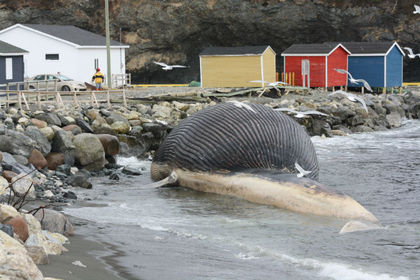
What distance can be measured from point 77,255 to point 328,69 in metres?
33.7

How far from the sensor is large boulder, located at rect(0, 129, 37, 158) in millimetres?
15209

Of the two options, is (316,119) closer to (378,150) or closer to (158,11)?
(378,150)

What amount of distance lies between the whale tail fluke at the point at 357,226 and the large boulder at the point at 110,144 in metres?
8.53

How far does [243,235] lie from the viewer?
10422mm

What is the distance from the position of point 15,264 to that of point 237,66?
36.0 m

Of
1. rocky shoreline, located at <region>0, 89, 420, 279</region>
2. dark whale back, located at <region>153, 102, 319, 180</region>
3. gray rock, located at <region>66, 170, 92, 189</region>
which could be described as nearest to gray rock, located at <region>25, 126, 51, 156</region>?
rocky shoreline, located at <region>0, 89, 420, 279</region>

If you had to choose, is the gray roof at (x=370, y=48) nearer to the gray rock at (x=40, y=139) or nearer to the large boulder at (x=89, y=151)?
the large boulder at (x=89, y=151)

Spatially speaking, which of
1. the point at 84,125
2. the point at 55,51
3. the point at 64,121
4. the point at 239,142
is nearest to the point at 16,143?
the point at 64,121

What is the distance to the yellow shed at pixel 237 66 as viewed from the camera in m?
41.3

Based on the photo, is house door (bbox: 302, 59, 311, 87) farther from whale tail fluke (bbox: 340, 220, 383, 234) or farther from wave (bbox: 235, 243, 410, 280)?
wave (bbox: 235, 243, 410, 280)

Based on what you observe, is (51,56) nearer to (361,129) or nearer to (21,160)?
(361,129)

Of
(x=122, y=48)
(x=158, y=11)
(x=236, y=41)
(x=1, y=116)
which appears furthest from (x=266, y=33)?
(x=1, y=116)

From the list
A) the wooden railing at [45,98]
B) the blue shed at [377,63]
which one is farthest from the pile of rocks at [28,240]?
the blue shed at [377,63]

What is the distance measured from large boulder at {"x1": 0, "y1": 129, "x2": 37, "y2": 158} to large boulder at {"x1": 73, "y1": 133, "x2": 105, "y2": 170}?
46.6 inches
